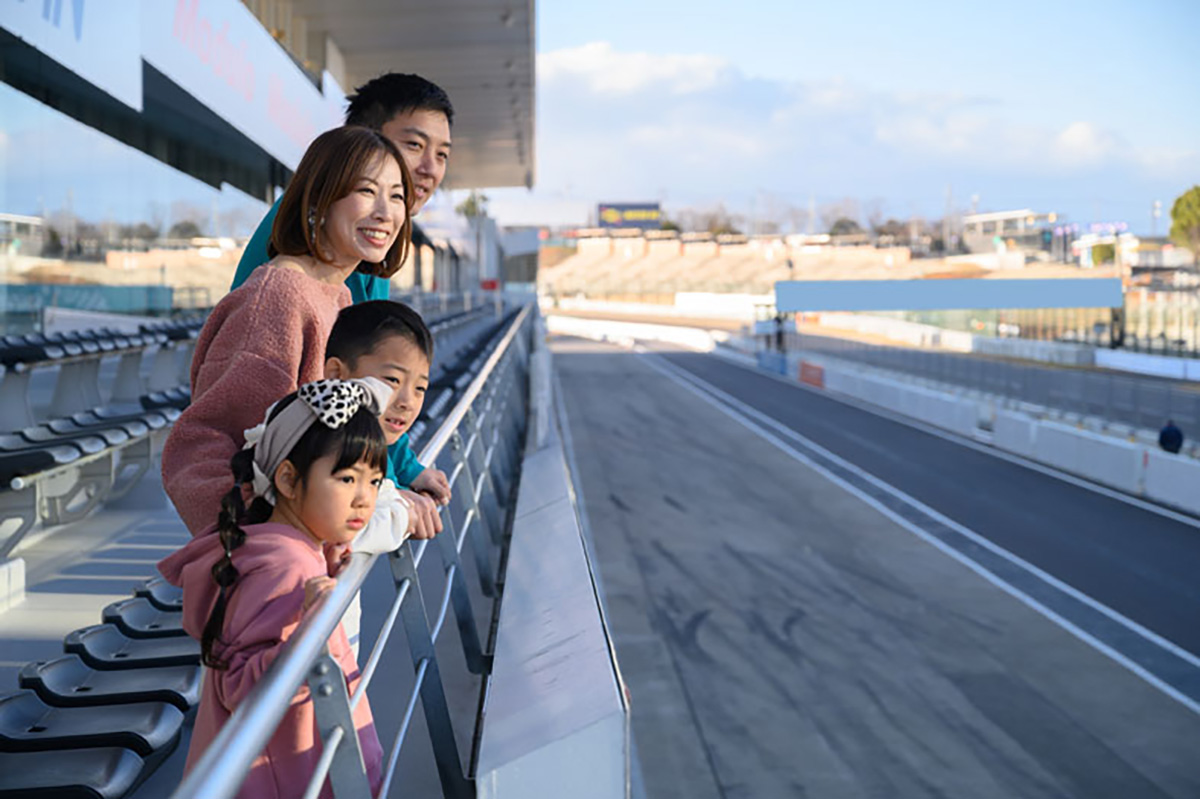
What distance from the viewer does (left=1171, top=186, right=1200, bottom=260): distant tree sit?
116 metres

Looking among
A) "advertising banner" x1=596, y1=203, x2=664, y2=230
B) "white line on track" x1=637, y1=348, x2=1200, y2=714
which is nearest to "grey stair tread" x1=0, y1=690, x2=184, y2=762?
"white line on track" x1=637, y1=348, x2=1200, y2=714

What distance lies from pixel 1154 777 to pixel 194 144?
47.7 feet

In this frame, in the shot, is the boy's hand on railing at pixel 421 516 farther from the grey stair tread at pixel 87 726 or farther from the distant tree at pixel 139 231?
the distant tree at pixel 139 231

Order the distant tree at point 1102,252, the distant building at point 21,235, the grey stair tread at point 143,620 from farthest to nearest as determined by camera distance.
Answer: the distant tree at point 1102,252
the distant building at point 21,235
the grey stair tread at point 143,620

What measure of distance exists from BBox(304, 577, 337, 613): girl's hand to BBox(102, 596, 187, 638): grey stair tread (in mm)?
1960

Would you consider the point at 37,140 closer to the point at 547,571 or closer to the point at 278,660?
the point at 547,571

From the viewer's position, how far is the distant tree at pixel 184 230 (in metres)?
16.0

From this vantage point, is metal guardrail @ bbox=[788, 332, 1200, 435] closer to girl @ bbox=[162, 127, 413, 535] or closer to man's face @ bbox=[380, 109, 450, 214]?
man's face @ bbox=[380, 109, 450, 214]

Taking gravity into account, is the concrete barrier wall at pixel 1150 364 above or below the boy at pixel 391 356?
below

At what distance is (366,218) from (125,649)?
1979mm

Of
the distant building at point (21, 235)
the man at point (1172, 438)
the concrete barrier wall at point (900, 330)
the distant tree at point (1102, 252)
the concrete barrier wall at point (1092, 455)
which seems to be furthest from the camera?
the distant tree at point (1102, 252)

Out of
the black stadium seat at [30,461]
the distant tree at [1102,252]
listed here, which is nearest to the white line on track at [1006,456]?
the black stadium seat at [30,461]

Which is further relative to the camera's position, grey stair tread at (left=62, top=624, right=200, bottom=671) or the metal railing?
grey stair tread at (left=62, top=624, right=200, bottom=671)

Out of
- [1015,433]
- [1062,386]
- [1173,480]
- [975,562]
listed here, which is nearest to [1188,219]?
[1062,386]
